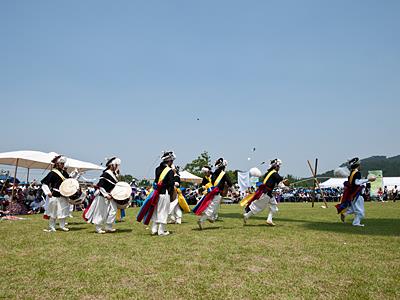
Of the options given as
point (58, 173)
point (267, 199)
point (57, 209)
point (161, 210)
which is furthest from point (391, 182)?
point (57, 209)

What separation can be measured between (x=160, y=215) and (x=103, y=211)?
171 cm

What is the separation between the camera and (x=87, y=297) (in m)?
4.03

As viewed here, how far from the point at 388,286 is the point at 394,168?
131m

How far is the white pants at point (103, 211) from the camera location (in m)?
9.54

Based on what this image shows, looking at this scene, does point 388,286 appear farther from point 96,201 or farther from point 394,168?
point 394,168

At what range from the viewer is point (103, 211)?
9609 mm

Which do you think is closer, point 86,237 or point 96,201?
point 86,237

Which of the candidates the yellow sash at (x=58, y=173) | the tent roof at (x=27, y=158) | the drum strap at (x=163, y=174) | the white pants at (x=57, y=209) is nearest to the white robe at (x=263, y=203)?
the drum strap at (x=163, y=174)

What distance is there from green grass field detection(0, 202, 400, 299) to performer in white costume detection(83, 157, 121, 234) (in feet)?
4.11

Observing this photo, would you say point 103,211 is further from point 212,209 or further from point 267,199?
point 267,199

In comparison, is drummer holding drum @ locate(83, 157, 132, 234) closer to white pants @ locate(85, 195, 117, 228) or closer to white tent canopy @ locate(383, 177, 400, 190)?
white pants @ locate(85, 195, 117, 228)

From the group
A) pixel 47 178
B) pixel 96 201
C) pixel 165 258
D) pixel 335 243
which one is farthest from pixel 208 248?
pixel 47 178

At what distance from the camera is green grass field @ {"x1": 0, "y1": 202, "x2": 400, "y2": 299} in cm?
419

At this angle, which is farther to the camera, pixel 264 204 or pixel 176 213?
pixel 176 213
